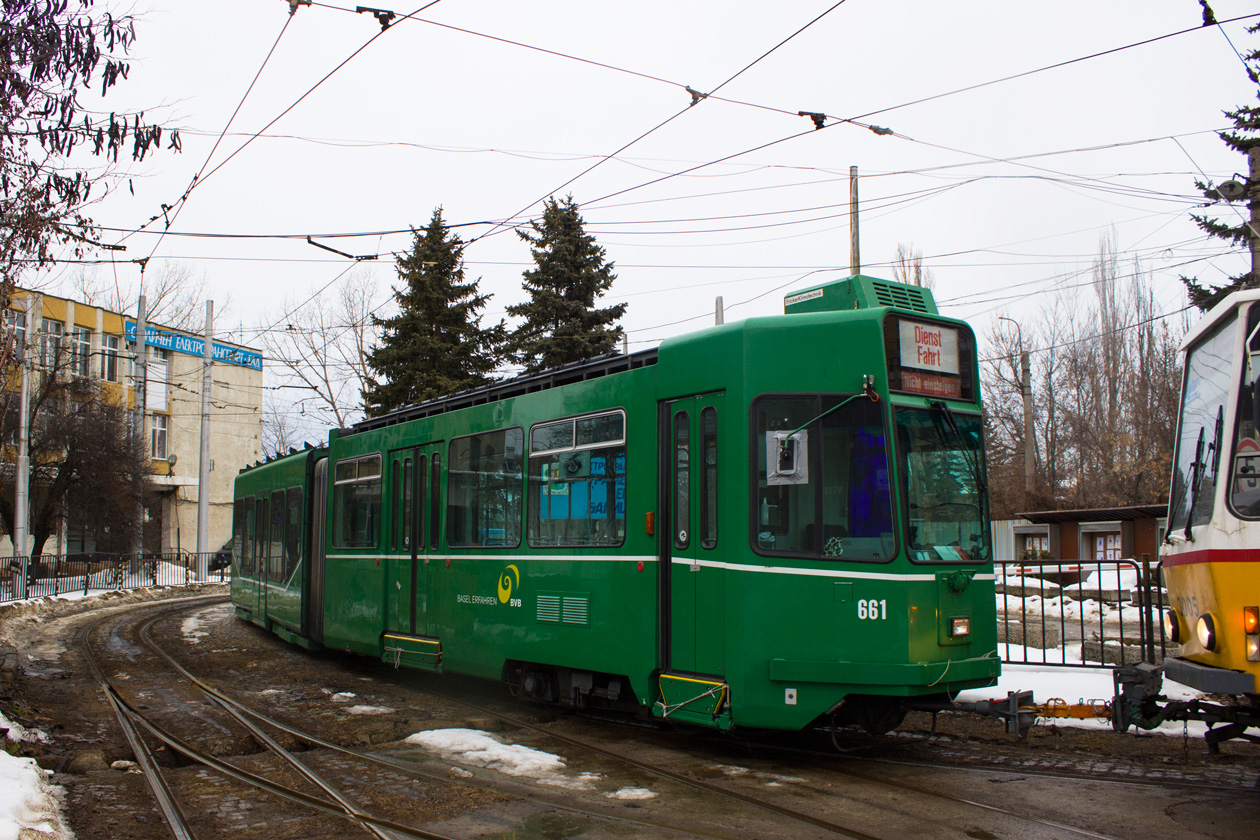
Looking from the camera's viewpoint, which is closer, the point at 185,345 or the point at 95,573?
the point at 95,573

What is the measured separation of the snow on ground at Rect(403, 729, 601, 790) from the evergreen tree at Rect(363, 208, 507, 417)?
2332 centimetres

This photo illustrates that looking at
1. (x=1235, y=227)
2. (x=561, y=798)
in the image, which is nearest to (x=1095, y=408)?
(x=1235, y=227)

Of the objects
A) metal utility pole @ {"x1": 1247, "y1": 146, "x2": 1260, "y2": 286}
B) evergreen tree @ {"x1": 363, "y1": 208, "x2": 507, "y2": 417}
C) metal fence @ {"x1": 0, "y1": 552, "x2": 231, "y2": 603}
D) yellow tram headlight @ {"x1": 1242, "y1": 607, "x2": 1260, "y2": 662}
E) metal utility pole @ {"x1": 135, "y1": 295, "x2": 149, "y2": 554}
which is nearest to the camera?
yellow tram headlight @ {"x1": 1242, "y1": 607, "x2": 1260, "y2": 662}

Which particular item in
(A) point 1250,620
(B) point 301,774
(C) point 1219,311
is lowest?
(B) point 301,774

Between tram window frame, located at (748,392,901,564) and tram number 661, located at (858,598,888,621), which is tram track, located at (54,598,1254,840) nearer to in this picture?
tram number 661, located at (858,598,888,621)

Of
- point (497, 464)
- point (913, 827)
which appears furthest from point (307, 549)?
point (913, 827)

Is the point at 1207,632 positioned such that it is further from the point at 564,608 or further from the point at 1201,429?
the point at 564,608

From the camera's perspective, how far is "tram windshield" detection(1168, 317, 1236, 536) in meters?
6.05

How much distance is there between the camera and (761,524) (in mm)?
7062

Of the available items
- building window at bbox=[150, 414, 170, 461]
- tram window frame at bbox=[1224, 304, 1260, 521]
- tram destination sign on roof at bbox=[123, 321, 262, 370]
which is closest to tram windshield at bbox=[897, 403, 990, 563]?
tram window frame at bbox=[1224, 304, 1260, 521]

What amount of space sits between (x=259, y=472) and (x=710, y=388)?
44.3 ft

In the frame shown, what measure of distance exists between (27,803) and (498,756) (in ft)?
10.3

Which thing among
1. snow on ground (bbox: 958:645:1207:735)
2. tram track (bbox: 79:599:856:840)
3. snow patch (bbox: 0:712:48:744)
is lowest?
tram track (bbox: 79:599:856:840)

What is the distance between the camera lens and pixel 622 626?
316 inches
